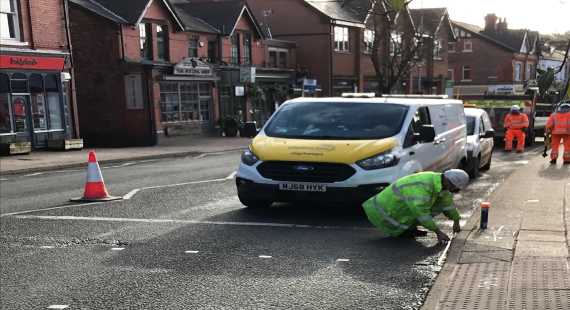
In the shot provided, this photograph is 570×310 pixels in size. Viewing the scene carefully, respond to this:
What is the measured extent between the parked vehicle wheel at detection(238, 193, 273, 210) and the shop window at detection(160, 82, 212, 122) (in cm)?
2146

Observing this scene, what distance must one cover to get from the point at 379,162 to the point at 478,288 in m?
2.90

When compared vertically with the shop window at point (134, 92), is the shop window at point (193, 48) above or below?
above

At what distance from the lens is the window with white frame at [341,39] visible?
4138 cm

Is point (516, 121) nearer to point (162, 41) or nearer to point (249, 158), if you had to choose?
point (249, 158)

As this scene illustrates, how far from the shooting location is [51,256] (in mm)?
6293

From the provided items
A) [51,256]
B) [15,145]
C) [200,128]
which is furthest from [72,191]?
[200,128]

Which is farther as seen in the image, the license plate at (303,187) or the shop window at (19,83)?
the shop window at (19,83)

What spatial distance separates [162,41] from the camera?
2964 cm

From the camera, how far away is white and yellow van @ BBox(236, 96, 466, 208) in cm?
752

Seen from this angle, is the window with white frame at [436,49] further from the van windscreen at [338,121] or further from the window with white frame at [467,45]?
the van windscreen at [338,121]

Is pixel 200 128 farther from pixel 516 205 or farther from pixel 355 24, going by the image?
pixel 516 205

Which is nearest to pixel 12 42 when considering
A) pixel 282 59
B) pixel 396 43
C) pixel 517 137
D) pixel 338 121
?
pixel 338 121

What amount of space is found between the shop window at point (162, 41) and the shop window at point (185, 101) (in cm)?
150

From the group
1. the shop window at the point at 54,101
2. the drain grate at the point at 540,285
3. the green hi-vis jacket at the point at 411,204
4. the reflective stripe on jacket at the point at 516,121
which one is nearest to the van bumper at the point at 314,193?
the green hi-vis jacket at the point at 411,204
